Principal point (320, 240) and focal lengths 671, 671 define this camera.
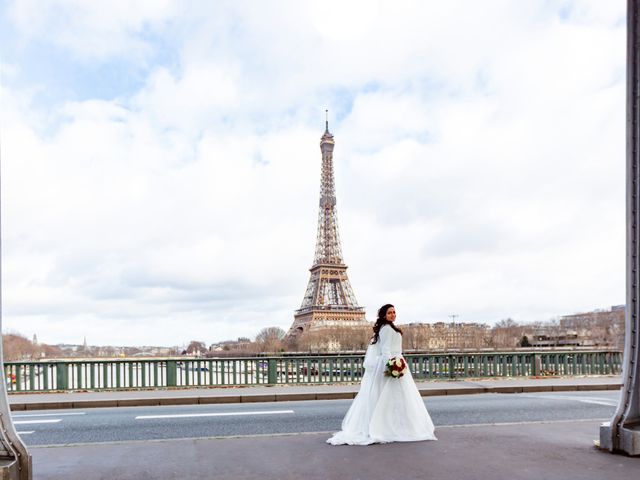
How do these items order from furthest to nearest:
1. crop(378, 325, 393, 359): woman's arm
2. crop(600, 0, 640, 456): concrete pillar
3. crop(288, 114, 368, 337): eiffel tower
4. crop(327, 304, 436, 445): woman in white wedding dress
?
crop(288, 114, 368, 337): eiffel tower → crop(378, 325, 393, 359): woman's arm → crop(327, 304, 436, 445): woman in white wedding dress → crop(600, 0, 640, 456): concrete pillar

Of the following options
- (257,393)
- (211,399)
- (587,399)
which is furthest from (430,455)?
(257,393)

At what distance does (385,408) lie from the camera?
8.14 metres

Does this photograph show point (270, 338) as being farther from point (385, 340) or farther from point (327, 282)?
point (385, 340)

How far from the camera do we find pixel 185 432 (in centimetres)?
989

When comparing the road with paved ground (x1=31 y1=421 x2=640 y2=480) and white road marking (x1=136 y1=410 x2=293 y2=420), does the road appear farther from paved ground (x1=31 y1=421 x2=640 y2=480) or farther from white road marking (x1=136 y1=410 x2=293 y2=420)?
paved ground (x1=31 y1=421 x2=640 y2=480)

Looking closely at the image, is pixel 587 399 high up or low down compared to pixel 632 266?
down

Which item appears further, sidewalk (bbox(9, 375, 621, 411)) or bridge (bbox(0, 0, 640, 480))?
sidewalk (bbox(9, 375, 621, 411))

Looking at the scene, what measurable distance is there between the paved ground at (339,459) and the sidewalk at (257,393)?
6.29 m

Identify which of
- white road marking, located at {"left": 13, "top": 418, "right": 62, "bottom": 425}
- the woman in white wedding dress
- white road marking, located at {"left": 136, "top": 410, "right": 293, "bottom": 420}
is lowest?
white road marking, located at {"left": 136, "top": 410, "right": 293, "bottom": 420}

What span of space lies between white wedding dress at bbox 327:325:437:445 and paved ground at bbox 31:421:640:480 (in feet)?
0.84

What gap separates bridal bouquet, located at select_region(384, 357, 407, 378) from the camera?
807cm

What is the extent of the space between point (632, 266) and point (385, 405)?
3.24 m

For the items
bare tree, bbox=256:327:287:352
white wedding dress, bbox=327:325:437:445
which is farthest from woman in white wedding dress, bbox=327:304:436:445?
bare tree, bbox=256:327:287:352

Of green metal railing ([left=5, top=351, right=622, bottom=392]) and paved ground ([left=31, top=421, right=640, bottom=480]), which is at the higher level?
paved ground ([left=31, top=421, right=640, bottom=480])
